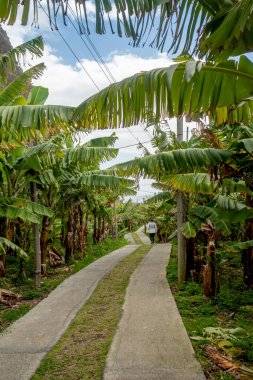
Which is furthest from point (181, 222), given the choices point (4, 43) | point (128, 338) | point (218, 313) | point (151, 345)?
point (4, 43)

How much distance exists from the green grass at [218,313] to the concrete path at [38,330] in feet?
6.35

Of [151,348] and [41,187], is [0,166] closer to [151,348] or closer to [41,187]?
[41,187]

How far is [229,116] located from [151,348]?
2.98m

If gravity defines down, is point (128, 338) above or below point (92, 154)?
below

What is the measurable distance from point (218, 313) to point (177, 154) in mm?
3066

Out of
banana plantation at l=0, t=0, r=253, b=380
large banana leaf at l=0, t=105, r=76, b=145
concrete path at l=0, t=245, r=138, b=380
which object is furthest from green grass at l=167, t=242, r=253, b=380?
large banana leaf at l=0, t=105, r=76, b=145

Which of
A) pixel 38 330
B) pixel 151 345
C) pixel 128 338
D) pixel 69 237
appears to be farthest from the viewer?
pixel 69 237

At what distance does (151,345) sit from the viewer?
4.46 m

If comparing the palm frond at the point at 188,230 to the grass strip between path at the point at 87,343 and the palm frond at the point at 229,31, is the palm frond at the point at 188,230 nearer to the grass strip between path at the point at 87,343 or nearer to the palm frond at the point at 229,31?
the grass strip between path at the point at 87,343

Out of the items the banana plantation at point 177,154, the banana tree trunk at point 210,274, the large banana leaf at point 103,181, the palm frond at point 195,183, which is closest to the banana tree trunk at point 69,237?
the banana plantation at point 177,154

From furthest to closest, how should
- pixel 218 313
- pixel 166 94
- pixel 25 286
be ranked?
pixel 25 286
pixel 218 313
pixel 166 94

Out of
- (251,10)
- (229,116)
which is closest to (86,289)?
(229,116)

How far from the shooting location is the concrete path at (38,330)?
3.98 m

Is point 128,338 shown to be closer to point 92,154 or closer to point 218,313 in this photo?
point 218,313
